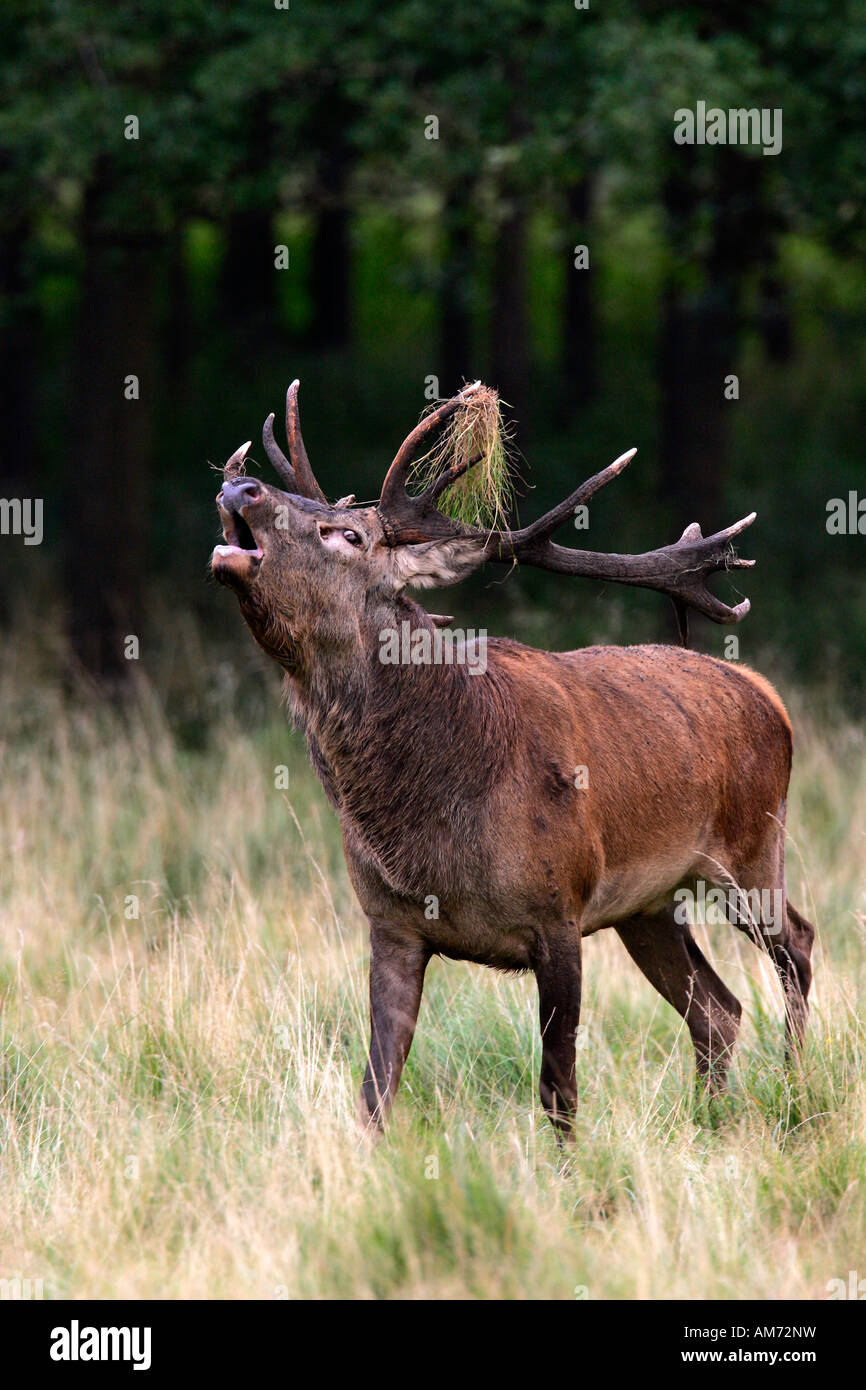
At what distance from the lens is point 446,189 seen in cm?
1098

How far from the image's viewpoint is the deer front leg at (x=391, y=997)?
15.9ft

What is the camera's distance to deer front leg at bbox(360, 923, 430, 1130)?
4.86 m

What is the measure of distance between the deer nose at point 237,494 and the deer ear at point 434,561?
0.53 metres

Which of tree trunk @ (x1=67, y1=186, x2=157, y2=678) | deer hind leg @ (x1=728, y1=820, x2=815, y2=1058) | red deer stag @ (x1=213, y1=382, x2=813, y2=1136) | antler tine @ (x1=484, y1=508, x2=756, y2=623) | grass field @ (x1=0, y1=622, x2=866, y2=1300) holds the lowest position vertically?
grass field @ (x1=0, y1=622, x2=866, y2=1300)

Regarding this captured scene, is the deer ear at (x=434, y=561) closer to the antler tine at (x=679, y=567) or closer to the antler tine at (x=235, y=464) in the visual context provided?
the antler tine at (x=679, y=567)

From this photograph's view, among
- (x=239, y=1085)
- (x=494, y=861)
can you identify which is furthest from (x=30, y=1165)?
(x=494, y=861)

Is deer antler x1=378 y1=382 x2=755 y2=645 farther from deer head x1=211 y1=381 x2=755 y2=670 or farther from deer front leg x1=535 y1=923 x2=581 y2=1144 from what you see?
deer front leg x1=535 y1=923 x2=581 y2=1144

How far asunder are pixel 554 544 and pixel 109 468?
7.54 m

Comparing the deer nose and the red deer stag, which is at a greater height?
the deer nose

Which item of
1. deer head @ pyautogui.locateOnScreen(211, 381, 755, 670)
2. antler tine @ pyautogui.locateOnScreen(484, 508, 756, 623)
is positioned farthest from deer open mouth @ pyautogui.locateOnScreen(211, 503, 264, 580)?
antler tine @ pyautogui.locateOnScreen(484, 508, 756, 623)

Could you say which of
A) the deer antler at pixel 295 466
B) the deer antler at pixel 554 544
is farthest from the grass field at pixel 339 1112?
the deer antler at pixel 295 466

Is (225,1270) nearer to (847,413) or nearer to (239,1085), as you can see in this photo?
(239,1085)

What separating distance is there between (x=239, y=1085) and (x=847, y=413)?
18.1m

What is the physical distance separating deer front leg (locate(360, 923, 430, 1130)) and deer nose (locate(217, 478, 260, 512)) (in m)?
1.28
